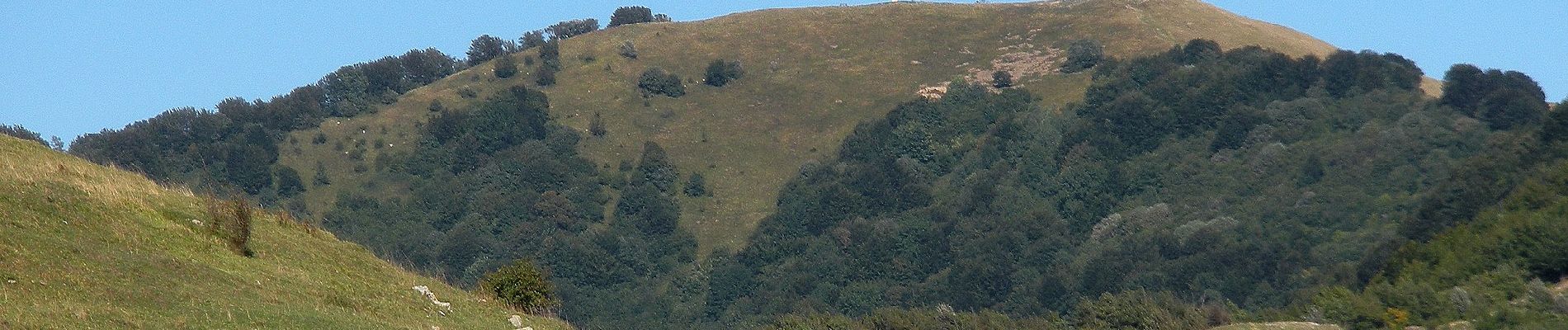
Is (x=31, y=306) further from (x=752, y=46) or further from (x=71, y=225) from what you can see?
(x=752, y=46)

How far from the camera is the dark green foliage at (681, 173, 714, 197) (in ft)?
374

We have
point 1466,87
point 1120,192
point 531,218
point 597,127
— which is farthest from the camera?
point 597,127

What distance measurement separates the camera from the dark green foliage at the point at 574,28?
15125 centimetres

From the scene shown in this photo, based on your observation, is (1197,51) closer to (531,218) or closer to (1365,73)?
(1365,73)

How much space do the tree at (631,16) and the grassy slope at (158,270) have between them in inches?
5025

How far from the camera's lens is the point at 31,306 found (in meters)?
15.1

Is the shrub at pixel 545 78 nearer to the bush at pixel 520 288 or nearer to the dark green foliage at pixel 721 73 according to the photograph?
the dark green foliage at pixel 721 73

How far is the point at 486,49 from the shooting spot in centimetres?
14775

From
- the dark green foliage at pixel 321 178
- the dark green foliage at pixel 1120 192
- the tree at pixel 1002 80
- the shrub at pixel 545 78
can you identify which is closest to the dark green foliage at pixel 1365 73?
the dark green foliage at pixel 1120 192

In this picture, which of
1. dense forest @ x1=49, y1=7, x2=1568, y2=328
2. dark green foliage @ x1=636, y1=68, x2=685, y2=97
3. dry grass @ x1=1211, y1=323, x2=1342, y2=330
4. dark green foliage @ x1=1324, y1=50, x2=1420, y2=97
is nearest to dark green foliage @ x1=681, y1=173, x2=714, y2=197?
dense forest @ x1=49, y1=7, x2=1568, y2=328

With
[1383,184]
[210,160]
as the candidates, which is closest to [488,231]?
[210,160]

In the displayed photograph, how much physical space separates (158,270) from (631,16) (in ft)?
445

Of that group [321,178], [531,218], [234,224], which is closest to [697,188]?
[531,218]

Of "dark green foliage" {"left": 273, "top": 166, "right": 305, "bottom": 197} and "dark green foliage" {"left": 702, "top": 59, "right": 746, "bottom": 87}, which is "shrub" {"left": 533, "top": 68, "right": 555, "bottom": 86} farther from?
"dark green foliage" {"left": 273, "top": 166, "right": 305, "bottom": 197}
